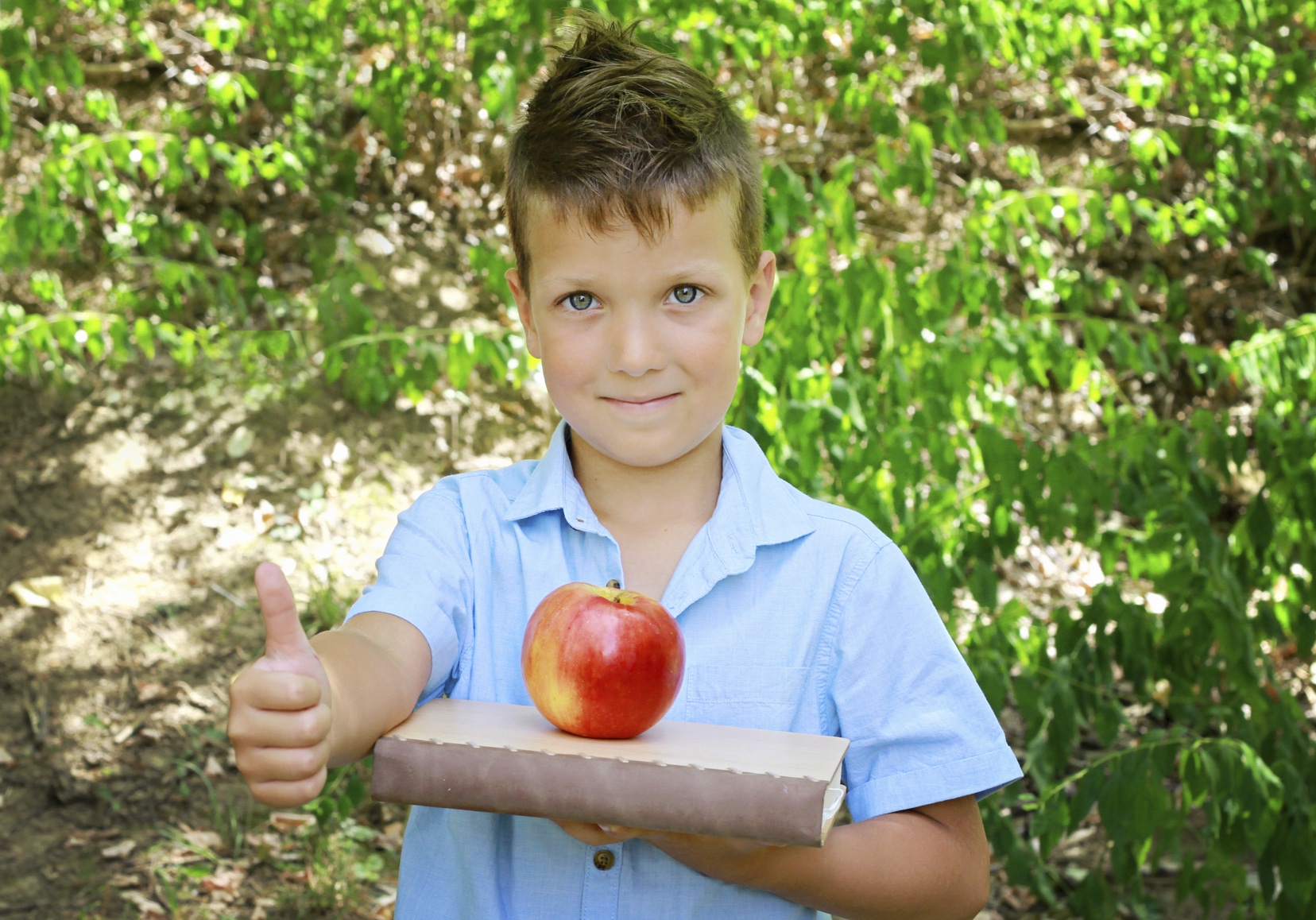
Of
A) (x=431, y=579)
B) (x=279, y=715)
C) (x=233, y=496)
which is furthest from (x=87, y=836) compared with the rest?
(x=279, y=715)

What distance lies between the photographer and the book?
3.29 ft

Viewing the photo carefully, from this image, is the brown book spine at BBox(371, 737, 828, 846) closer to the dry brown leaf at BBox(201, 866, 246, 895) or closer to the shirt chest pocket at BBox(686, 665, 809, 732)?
the shirt chest pocket at BBox(686, 665, 809, 732)

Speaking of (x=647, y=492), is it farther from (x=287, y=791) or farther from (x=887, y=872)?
(x=287, y=791)

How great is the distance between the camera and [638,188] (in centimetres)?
137

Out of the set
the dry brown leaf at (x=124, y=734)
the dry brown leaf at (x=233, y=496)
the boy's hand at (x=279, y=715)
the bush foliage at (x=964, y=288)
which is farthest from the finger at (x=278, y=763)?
the dry brown leaf at (x=233, y=496)

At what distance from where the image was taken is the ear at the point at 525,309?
1516 mm

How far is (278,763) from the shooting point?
37.5 inches

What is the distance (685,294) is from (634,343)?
11 centimetres

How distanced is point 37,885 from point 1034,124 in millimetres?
6144

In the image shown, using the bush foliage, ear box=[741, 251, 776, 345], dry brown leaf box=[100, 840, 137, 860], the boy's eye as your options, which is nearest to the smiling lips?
the boy's eye

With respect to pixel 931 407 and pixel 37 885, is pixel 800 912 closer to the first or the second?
pixel 931 407

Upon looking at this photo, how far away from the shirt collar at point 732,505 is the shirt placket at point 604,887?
1.27 ft

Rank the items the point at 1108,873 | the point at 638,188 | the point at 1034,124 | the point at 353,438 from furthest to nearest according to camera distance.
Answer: the point at 1034,124
the point at 353,438
the point at 1108,873
the point at 638,188

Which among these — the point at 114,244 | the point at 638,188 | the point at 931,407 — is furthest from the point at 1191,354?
the point at 114,244
